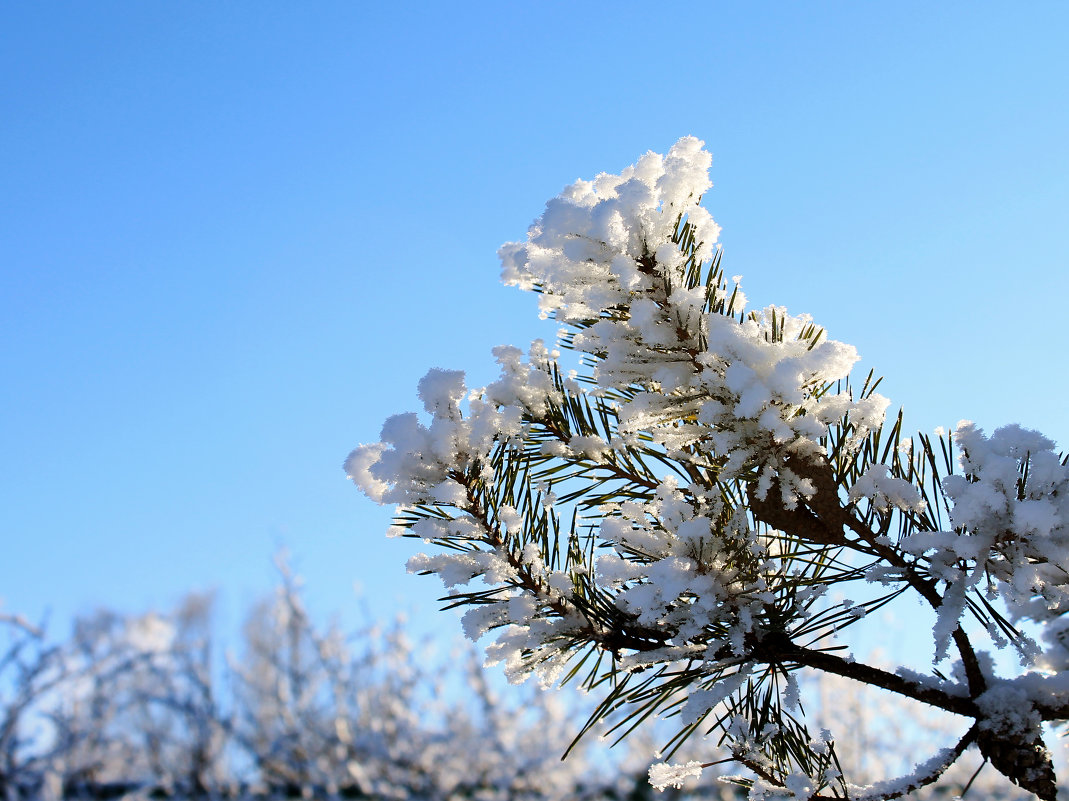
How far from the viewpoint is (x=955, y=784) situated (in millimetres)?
10055

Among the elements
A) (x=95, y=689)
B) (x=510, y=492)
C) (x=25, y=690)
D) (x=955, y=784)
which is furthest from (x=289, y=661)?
(x=510, y=492)

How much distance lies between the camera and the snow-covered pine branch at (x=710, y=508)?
110 centimetres

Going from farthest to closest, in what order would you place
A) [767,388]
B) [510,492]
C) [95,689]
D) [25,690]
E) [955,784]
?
1. [955,784]
2. [95,689]
3. [25,690]
4. [510,492]
5. [767,388]

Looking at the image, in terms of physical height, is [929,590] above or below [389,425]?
below

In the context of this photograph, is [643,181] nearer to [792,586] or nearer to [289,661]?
[792,586]

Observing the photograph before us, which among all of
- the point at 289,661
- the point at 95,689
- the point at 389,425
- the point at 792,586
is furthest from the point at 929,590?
the point at 289,661

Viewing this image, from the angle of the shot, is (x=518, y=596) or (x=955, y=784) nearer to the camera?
(x=518, y=596)

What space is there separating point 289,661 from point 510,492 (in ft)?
34.6

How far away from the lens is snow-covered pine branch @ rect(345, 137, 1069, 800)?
1101 mm

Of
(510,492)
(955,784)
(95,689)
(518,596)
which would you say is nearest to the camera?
(518,596)

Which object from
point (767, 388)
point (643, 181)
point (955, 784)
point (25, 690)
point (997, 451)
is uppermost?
point (25, 690)

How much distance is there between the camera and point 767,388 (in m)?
1.09

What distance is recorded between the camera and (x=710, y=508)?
1222 millimetres

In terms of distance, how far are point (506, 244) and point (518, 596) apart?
670 mm
